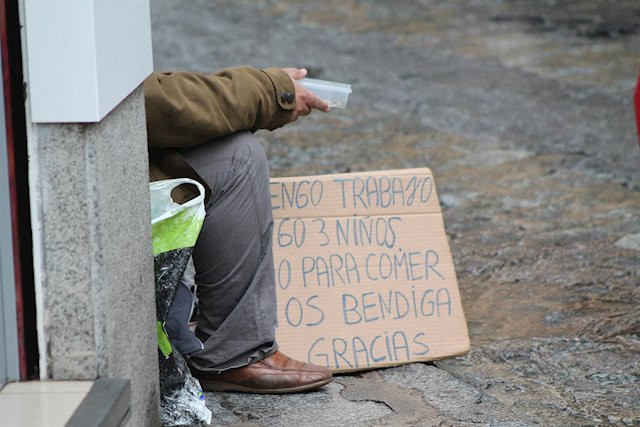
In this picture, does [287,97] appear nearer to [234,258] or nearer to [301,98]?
[301,98]

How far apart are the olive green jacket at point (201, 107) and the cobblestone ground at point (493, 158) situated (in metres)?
0.72

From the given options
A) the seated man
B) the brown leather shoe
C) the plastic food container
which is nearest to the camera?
the seated man

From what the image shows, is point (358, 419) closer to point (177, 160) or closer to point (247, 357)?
point (247, 357)

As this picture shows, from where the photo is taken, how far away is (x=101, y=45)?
2305mm

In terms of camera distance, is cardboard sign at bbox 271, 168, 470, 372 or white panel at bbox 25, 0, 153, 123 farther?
cardboard sign at bbox 271, 168, 470, 372

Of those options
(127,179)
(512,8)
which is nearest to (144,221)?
(127,179)

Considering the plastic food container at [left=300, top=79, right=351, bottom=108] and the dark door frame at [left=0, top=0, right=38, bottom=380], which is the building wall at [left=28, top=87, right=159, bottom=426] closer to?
the dark door frame at [left=0, top=0, right=38, bottom=380]

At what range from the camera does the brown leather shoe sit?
3.19m

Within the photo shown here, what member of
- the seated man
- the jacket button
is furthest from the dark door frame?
the jacket button

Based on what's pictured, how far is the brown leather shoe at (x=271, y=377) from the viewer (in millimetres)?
3186

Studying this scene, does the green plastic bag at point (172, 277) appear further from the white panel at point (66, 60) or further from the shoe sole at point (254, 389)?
the white panel at point (66, 60)

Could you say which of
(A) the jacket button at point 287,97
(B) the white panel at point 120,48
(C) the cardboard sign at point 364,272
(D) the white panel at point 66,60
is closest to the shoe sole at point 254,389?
(C) the cardboard sign at point 364,272

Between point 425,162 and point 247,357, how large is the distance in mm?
3142

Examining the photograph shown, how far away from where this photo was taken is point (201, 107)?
299cm
